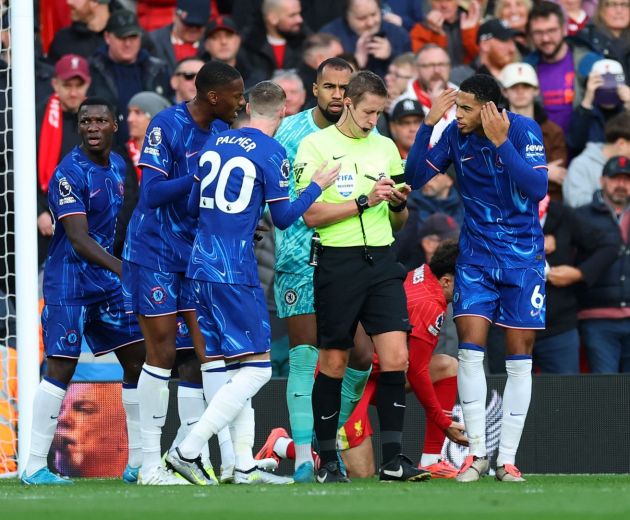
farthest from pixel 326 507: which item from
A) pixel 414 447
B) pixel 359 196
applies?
pixel 414 447

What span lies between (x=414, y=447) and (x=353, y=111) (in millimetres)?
3314

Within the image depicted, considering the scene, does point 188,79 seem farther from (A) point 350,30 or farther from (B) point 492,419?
(B) point 492,419

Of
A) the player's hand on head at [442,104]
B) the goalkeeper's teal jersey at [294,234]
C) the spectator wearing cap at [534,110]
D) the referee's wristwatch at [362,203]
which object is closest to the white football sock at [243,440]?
the goalkeeper's teal jersey at [294,234]

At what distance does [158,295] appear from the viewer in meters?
8.16

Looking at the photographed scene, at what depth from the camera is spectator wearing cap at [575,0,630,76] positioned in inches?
539

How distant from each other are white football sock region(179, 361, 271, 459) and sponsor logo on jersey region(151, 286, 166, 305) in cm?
68

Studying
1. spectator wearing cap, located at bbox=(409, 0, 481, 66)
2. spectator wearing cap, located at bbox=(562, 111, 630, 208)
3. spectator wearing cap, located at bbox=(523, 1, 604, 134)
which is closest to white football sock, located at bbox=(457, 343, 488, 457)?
spectator wearing cap, located at bbox=(562, 111, 630, 208)

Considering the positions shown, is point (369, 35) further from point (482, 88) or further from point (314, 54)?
point (482, 88)

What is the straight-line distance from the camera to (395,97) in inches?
523

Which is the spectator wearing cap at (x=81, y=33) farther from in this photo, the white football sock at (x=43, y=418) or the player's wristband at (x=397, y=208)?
the player's wristband at (x=397, y=208)

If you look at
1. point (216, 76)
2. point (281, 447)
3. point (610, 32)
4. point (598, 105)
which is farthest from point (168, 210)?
point (610, 32)

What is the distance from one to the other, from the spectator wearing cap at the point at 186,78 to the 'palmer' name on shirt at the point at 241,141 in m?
4.96

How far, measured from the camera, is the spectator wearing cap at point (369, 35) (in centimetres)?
1353

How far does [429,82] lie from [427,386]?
4.87m
